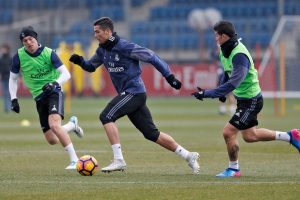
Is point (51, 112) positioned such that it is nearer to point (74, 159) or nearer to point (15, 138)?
point (74, 159)

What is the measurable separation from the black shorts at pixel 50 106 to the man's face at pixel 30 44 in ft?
2.58

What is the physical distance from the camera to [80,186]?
12.1 m

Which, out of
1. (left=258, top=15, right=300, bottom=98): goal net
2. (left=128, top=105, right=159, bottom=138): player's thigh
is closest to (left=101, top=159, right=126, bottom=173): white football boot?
(left=128, top=105, right=159, bottom=138): player's thigh

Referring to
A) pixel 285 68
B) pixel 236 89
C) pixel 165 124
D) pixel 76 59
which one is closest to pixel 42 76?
pixel 76 59

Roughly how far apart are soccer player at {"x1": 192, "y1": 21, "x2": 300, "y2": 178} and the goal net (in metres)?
18.4

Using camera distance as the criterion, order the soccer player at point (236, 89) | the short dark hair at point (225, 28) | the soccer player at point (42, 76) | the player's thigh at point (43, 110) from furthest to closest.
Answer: the player's thigh at point (43, 110), the soccer player at point (42, 76), the short dark hair at point (225, 28), the soccer player at point (236, 89)

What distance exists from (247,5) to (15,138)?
25.0m

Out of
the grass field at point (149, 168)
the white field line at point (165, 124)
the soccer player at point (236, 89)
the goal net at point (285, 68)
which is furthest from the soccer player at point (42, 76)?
the goal net at point (285, 68)

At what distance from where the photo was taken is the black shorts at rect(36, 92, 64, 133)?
15023 millimetres

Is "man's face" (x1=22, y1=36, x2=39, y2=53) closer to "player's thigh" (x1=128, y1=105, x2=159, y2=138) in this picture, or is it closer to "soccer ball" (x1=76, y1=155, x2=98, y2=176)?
"player's thigh" (x1=128, y1=105, x2=159, y2=138)

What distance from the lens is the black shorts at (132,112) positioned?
13766 mm

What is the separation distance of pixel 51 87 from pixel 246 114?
3235mm

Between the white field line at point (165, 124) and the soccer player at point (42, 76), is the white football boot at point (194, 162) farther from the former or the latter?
the white field line at point (165, 124)

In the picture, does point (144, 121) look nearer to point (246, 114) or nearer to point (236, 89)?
point (236, 89)
